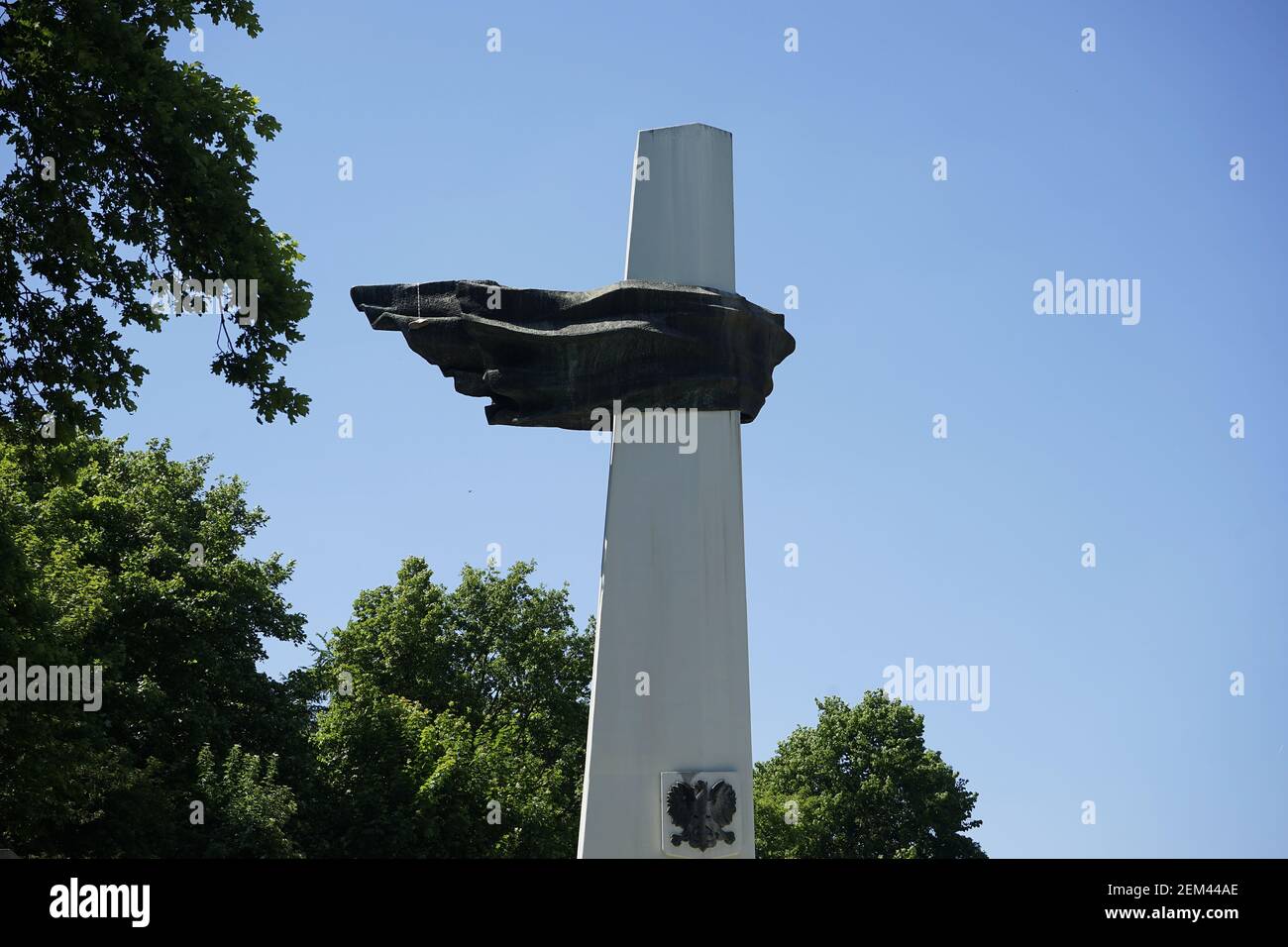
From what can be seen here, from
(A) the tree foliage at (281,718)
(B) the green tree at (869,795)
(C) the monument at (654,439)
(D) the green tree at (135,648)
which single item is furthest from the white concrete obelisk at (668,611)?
(B) the green tree at (869,795)

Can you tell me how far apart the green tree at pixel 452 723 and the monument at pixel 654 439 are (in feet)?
51.1

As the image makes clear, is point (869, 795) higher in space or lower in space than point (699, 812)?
lower

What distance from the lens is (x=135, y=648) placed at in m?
27.5

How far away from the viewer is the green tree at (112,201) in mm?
13414

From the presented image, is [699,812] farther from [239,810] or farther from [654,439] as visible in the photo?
[239,810]

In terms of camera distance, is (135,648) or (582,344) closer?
(582,344)

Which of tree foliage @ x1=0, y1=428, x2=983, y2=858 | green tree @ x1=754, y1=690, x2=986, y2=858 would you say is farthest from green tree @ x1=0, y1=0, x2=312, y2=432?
green tree @ x1=754, y1=690, x2=986, y2=858

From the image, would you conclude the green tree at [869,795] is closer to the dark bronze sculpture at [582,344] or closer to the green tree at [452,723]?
the green tree at [452,723]

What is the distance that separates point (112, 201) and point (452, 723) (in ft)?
70.4

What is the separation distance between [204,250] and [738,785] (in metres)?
7.30

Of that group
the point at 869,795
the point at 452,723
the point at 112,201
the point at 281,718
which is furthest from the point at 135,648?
the point at 869,795

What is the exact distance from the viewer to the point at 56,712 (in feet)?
73.4

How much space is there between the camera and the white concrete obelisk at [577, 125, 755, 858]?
39.2 ft
